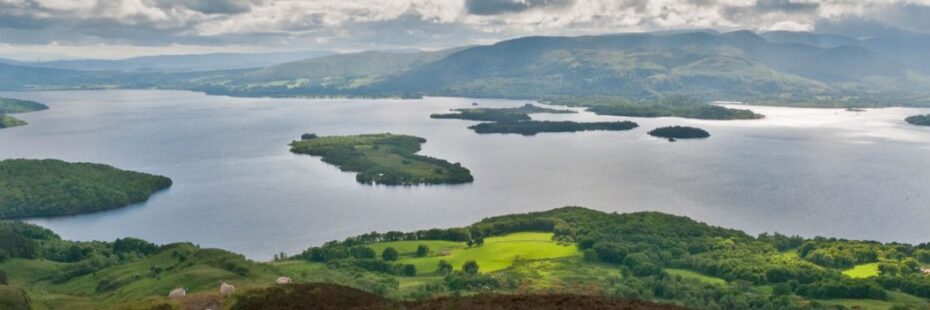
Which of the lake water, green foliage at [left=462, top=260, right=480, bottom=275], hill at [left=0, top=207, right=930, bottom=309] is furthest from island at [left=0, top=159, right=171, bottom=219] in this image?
green foliage at [left=462, top=260, right=480, bottom=275]

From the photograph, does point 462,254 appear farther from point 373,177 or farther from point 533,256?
point 373,177

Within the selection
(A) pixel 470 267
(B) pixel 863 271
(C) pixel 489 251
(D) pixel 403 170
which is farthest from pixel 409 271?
(D) pixel 403 170

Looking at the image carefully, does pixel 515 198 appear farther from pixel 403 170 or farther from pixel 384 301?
pixel 384 301

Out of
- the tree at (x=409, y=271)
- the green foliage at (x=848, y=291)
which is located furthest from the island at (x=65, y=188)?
the green foliage at (x=848, y=291)

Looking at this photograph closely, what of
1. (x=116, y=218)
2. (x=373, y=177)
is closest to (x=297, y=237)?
(x=116, y=218)

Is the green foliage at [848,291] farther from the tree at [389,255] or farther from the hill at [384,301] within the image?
the tree at [389,255]

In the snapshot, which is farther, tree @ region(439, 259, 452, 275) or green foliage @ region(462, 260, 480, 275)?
tree @ region(439, 259, 452, 275)

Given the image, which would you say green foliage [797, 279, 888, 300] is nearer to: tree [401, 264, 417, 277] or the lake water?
tree [401, 264, 417, 277]
